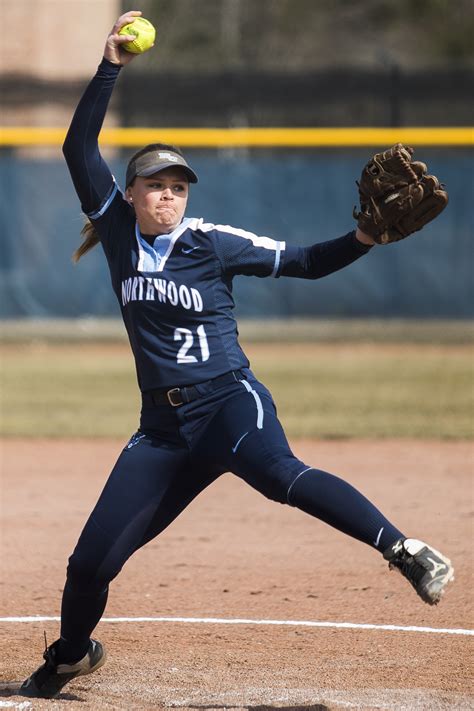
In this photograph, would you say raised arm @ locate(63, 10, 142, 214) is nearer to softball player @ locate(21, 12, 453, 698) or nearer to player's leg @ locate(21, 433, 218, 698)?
softball player @ locate(21, 12, 453, 698)

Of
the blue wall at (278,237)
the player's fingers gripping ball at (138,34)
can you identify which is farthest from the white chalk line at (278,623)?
the blue wall at (278,237)

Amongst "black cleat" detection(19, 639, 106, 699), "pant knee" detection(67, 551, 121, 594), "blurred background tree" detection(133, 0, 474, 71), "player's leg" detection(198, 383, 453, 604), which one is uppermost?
"blurred background tree" detection(133, 0, 474, 71)

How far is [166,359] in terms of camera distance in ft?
11.9

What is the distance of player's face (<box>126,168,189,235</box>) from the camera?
3.71m

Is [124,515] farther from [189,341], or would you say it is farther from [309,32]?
[309,32]

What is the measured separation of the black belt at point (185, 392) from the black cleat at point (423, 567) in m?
0.74

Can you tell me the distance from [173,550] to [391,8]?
39.1 metres

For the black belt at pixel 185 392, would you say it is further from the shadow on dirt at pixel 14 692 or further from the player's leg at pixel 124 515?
the shadow on dirt at pixel 14 692

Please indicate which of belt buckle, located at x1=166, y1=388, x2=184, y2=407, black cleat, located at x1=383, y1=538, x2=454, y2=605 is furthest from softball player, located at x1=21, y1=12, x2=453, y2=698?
black cleat, located at x1=383, y1=538, x2=454, y2=605

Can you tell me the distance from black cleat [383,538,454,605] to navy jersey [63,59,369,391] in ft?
2.60

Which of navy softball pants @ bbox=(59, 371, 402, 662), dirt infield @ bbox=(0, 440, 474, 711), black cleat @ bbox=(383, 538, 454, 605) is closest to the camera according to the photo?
black cleat @ bbox=(383, 538, 454, 605)

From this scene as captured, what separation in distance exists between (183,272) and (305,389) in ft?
24.3

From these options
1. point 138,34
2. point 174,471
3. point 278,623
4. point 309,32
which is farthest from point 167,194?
point 309,32

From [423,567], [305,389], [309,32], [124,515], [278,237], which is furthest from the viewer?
[309,32]
